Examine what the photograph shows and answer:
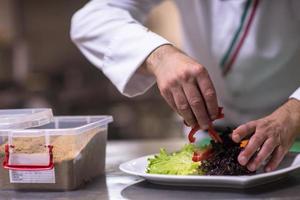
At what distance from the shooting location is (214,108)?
0.92 m

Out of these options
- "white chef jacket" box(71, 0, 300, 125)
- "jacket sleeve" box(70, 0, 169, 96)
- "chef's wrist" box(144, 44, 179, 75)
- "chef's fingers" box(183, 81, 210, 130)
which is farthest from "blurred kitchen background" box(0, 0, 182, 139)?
"chef's fingers" box(183, 81, 210, 130)

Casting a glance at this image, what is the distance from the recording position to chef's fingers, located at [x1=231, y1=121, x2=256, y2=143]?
2.96 feet

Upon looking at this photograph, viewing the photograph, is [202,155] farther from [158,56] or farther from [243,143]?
[158,56]

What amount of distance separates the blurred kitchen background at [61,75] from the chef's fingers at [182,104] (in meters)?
2.64

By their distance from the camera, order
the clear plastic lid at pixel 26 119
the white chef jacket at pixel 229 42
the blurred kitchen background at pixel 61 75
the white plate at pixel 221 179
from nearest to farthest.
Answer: the white plate at pixel 221 179 < the clear plastic lid at pixel 26 119 < the white chef jacket at pixel 229 42 < the blurred kitchen background at pixel 61 75

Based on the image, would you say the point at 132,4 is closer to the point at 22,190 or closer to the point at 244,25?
the point at 244,25

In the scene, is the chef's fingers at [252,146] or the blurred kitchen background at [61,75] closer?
the chef's fingers at [252,146]

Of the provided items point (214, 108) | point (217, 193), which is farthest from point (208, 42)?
Result: point (217, 193)

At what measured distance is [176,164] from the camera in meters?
0.95

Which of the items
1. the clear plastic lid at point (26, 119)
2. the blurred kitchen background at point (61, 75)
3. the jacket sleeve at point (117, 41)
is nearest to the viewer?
the clear plastic lid at point (26, 119)

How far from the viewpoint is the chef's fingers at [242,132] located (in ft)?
2.96

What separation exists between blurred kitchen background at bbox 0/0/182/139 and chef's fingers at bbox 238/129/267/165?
267 cm

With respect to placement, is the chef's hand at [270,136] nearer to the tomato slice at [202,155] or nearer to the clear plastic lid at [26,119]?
the tomato slice at [202,155]

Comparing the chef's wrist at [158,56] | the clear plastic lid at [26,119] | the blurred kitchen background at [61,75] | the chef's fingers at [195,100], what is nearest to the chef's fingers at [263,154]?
the chef's fingers at [195,100]
